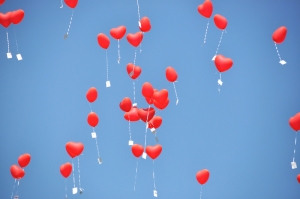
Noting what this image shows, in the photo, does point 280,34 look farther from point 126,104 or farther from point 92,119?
point 92,119

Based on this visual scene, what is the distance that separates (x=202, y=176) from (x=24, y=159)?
1.42 m

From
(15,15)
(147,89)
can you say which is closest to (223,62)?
(147,89)

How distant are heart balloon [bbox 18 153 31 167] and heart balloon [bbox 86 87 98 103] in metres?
0.69

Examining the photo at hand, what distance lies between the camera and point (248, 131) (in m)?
3.34

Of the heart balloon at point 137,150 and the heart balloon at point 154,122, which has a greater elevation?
the heart balloon at point 154,122

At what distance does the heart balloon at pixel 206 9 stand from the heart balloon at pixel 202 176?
1215 millimetres

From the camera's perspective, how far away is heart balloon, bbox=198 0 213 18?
2963mm

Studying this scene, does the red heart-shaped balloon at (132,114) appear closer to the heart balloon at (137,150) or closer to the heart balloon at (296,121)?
the heart balloon at (137,150)

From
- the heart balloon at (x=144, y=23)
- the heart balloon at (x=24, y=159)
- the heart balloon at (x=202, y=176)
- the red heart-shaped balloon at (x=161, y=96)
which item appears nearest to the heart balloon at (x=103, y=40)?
the heart balloon at (x=144, y=23)

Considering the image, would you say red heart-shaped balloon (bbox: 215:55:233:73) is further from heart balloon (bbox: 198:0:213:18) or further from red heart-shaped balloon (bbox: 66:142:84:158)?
red heart-shaped balloon (bbox: 66:142:84:158)

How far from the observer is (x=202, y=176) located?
123 inches

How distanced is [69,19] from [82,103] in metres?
0.72

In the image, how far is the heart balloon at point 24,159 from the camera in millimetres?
3164

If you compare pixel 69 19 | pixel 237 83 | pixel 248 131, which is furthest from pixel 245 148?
pixel 69 19
